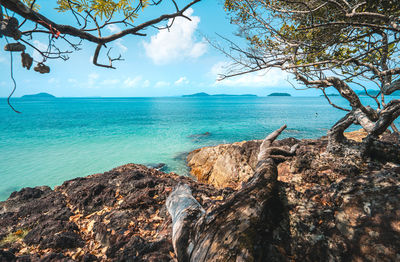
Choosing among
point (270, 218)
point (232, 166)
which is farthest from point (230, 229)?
point (232, 166)

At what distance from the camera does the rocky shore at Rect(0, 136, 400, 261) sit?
7.04 feet

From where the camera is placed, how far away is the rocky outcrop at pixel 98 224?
2.95 m

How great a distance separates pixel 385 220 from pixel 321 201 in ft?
3.53

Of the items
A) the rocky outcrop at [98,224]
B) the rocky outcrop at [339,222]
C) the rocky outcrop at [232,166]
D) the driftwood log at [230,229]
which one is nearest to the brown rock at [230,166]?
the rocky outcrop at [232,166]

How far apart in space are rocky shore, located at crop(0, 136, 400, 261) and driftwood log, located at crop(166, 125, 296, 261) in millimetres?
73

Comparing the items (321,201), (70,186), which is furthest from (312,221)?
(70,186)

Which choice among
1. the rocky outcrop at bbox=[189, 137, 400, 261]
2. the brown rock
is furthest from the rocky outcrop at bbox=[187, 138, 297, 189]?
the rocky outcrop at bbox=[189, 137, 400, 261]

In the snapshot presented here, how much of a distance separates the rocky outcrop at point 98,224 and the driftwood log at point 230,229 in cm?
49

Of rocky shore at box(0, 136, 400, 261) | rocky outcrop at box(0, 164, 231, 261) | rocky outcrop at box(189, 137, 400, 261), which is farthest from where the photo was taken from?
rocky outcrop at box(0, 164, 231, 261)

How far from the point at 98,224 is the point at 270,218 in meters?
3.69

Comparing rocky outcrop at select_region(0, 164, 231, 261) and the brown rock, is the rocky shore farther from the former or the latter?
the brown rock

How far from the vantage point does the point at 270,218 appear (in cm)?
269

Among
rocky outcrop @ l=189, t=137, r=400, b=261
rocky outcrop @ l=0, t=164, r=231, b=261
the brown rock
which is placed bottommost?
the brown rock

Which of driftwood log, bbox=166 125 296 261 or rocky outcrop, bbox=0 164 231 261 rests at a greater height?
driftwood log, bbox=166 125 296 261
